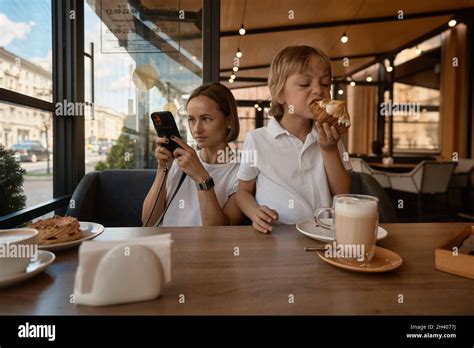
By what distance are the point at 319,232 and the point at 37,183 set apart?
165cm

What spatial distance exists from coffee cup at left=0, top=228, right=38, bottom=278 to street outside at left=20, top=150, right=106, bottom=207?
1.13 m

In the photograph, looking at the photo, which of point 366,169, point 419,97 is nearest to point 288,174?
point 366,169

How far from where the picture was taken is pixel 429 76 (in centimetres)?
752

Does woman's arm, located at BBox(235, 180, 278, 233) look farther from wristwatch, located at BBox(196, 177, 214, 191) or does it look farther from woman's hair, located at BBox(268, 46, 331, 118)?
woman's hair, located at BBox(268, 46, 331, 118)

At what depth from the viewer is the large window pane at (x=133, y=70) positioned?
8.17 ft

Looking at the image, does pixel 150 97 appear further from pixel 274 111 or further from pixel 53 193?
pixel 274 111

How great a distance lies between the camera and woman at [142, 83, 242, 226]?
4.60ft

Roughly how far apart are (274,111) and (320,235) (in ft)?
2.37

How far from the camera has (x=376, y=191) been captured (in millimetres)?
1763

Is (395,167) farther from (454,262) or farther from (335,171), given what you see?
(454,262)

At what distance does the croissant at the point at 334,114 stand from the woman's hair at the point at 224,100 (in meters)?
0.46
